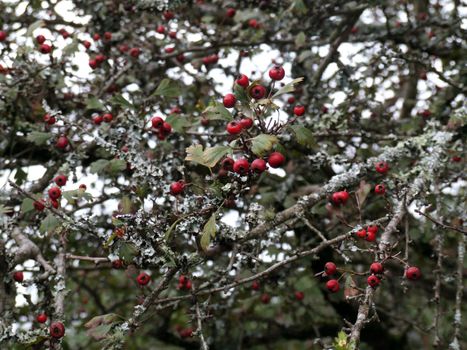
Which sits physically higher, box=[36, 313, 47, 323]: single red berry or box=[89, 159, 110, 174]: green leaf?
box=[89, 159, 110, 174]: green leaf

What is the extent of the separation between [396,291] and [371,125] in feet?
5.75

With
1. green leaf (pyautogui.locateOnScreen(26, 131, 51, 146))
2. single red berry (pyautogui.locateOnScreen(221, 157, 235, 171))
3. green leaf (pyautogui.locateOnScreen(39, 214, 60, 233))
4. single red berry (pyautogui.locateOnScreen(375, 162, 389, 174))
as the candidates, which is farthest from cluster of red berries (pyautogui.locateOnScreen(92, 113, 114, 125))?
single red berry (pyautogui.locateOnScreen(375, 162, 389, 174))

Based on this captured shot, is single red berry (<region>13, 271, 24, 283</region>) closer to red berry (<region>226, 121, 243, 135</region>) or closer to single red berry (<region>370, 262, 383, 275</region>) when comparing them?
red berry (<region>226, 121, 243, 135</region>)

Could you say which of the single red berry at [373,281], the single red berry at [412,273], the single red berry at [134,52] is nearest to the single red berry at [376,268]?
the single red berry at [373,281]

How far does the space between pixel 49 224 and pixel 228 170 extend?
1047 millimetres

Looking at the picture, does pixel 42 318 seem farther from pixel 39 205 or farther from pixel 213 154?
pixel 213 154

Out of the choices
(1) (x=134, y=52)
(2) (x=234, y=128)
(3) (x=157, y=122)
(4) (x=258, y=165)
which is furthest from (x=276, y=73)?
(1) (x=134, y=52)

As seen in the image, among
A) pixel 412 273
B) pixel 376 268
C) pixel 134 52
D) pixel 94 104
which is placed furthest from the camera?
pixel 134 52

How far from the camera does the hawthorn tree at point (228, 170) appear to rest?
2.45 m

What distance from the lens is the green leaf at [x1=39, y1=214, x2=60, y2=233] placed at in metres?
2.84

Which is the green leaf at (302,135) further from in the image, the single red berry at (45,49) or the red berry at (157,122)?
the single red berry at (45,49)

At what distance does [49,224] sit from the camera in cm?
285

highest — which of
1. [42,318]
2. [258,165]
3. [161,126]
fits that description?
[161,126]

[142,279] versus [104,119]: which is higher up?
[104,119]
